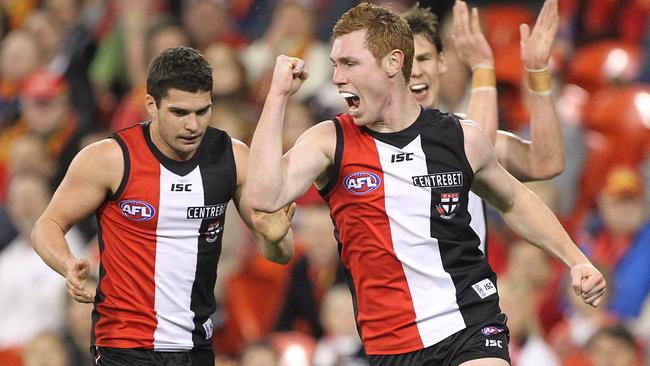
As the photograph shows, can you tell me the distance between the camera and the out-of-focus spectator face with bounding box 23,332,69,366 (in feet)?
31.7

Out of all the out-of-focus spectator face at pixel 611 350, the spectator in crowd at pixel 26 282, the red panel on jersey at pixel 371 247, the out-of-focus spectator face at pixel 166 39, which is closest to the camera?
the red panel on jersey at pixel 371 247

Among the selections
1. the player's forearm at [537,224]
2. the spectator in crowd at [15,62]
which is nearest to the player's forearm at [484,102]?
the player's forearm at [537,224]

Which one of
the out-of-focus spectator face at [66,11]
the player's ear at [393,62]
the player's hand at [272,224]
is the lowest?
the out-of-focus spectator face at [66,11]

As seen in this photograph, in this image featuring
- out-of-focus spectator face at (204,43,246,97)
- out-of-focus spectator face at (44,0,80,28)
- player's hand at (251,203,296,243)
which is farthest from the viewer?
out-of-focus spectator face at (44,0,80,28)

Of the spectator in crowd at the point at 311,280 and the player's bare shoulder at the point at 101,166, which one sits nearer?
the player's bare shoulder at the point at 101,166


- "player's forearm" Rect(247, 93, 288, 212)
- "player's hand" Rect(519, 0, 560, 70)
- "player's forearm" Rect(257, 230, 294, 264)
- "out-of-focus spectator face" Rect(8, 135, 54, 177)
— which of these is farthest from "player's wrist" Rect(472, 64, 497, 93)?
"out-of-focus spectator face" Rect(8, 135, 54, 177)

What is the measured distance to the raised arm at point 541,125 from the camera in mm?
6684

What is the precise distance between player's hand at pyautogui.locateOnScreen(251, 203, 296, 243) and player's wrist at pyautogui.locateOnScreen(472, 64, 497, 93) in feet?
4.58

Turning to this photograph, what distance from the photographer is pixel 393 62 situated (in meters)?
5.57

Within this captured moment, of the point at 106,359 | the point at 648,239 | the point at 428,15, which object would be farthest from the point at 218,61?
the point at 106,359

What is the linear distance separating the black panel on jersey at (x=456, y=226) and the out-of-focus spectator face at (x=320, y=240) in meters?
3.94

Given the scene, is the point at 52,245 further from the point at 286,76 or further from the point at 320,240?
the point at 320,240

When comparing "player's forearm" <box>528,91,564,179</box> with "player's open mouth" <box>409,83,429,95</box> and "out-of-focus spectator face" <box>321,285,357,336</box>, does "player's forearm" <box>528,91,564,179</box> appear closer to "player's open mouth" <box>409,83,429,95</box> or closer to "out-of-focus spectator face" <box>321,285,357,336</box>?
"player's open mouth" <box>409,83,429,95</box>

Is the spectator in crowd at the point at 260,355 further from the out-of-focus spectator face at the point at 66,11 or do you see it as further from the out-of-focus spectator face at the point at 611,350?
the out-of-focus spectator face at the point at 66,11
